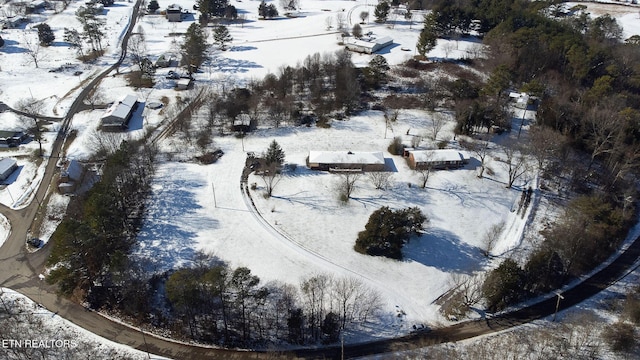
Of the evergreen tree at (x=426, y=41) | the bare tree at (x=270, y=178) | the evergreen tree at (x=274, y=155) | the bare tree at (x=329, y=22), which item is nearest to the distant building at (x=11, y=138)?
the bare tree at (x=270, y=178)

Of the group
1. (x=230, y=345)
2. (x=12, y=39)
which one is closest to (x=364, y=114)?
(x=230, y=345)

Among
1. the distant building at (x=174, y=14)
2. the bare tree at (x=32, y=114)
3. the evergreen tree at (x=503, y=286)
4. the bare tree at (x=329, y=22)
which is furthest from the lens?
the distant building at (x=174, y=14)

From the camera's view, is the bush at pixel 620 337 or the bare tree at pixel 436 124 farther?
the bare tree at pixel 436 124

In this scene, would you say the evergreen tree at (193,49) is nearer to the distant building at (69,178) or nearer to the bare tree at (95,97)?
the bare tree at (95,97)

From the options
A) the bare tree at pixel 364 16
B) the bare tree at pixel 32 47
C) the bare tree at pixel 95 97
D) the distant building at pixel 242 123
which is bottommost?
the distant building at pixel 242 123

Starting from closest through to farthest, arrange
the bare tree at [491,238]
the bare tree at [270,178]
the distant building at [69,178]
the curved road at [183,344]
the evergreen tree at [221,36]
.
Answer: the curved road at [183,344], the bare tree at [491,238], the distant building at [69,178], the bare tree at [270,178], the evergreen tree at [221,36]

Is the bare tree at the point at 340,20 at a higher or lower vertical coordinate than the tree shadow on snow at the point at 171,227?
higher

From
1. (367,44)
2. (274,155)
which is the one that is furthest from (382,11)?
(274,155)
